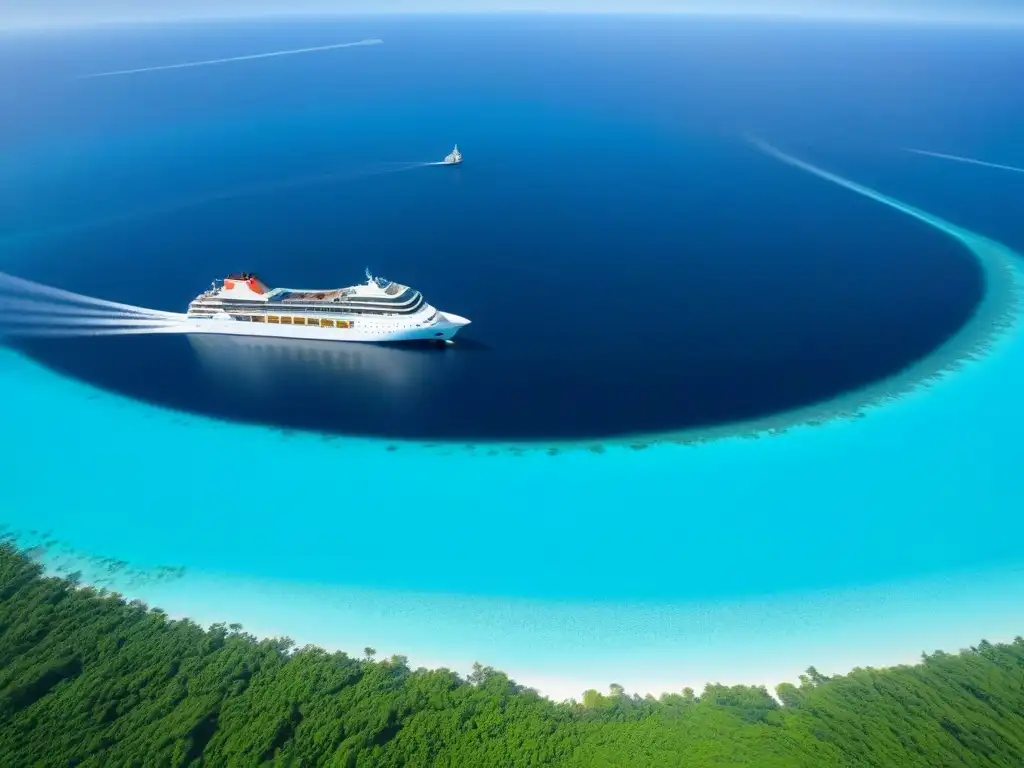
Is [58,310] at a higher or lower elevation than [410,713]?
higher

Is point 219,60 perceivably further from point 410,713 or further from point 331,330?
point 410,713

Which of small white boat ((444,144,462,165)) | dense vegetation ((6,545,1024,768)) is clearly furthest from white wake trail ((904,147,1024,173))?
dense vegetation ((6,545,1024,768))

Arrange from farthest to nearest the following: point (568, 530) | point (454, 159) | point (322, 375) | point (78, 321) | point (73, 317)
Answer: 1. point (454, 159)
2. point (73, 317)
3. point (78, 321)
4. point (322, 375)
5. point (568, 530)

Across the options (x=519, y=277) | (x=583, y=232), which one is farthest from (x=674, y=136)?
(x=519, y=277)

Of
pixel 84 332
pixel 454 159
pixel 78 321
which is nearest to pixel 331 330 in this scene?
pixel 84 332

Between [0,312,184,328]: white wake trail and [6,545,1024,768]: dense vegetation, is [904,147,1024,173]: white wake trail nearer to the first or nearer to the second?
[6,545,1024,768]: dense vegetation

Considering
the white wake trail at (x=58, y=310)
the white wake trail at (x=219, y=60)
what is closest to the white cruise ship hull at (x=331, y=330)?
the white wake trail at (x=58, y=310)
